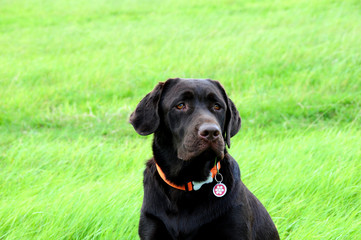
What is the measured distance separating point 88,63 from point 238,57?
10.3 feet

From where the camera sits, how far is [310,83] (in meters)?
7.81

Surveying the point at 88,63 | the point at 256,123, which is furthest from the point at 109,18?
the point at 256,123

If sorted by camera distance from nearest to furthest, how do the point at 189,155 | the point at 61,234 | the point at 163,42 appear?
the point at 189,155 → the point at 61,234 → the point at 163,42

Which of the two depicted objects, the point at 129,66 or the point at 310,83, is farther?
the point at 129,66

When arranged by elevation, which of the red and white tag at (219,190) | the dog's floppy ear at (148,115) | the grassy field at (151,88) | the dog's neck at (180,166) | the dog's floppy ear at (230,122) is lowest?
the grassy field at (151,88)

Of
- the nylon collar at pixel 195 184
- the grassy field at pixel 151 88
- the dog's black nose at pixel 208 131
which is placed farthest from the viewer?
the grassy field at pixel 151 88

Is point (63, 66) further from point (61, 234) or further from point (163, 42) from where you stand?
point (61, 234)

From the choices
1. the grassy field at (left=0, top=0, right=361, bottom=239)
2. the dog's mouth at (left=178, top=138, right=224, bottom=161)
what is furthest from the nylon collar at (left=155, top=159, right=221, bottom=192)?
the grassy field at (left=0, top=0, right=361, bottom=239)

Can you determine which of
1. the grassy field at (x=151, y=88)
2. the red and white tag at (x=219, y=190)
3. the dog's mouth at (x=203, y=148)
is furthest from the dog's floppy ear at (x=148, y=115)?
the grassy field at (x=151, y=88)

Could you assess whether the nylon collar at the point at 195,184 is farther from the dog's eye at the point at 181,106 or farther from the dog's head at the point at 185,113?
the dog's eye at the point at 181,106

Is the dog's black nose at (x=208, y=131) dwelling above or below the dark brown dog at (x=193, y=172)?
above

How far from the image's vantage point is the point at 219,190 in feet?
9.98

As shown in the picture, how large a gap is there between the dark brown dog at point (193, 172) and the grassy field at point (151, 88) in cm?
70

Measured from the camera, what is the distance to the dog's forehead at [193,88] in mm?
3225
